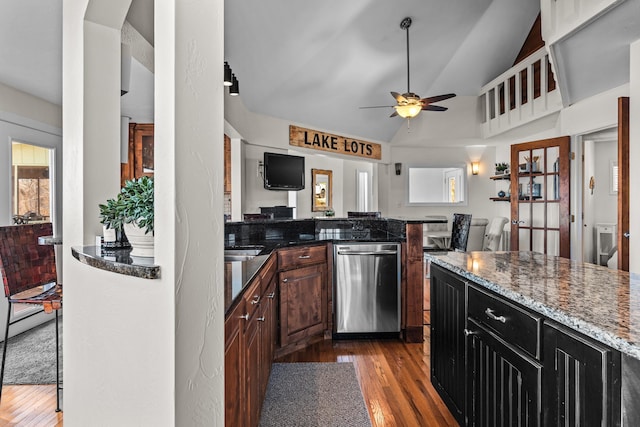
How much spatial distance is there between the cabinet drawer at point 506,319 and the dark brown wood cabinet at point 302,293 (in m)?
1.50

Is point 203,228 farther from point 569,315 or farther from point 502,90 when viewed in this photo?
point 502,90

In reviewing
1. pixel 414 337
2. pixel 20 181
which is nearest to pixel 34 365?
pixel 20 181

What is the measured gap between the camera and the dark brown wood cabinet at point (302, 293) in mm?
2867

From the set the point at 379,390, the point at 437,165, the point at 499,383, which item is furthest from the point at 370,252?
the point at 437,165

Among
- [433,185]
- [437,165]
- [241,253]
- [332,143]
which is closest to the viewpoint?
[241,253]

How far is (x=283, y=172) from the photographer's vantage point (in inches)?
231

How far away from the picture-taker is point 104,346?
1.05 meters

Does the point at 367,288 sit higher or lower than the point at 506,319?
lower

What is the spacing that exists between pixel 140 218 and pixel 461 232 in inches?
140

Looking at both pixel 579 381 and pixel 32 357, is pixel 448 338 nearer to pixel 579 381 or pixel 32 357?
pixel 579 381

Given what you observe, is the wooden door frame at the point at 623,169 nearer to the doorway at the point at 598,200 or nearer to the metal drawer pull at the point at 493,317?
the doorway at the point at 598,200

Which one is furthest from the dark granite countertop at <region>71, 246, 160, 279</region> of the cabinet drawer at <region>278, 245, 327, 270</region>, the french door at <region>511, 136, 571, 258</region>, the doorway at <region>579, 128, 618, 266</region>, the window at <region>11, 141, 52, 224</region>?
the doorway at <region>579, 128, 618, 266</region>

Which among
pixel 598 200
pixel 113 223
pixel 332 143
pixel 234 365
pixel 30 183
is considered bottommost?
pixel 234 365

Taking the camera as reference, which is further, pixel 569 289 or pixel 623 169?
pixel 623 169
